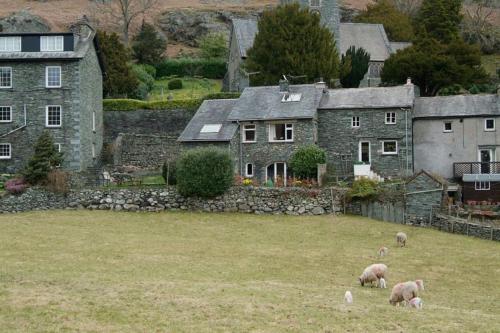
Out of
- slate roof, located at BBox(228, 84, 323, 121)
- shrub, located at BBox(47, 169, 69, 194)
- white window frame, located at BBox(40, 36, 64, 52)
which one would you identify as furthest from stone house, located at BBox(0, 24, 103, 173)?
slate roof, located at BBox(228, 84, 323, 121)

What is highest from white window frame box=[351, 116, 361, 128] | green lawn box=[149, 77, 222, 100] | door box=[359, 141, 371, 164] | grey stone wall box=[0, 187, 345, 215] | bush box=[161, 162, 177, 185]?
green lawn box=[149, 77, 222, 100]

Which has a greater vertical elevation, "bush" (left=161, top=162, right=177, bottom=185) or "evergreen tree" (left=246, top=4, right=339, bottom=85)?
"evergreen tree" (left=246, top=4, right=339, bottom=85)

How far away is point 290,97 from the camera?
168 feet

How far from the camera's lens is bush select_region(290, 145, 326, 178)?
4709 cm

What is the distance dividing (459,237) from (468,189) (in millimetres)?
8903

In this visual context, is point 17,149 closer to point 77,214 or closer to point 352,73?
point 77,214

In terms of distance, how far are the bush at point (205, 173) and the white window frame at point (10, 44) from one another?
601 inches

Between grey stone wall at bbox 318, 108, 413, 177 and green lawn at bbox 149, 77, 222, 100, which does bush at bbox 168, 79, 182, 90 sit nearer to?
green lawn at bbox 149, 77, 222, 100

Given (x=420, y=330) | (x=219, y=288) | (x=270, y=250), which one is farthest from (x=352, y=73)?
(x=420, y=330)

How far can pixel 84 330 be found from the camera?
17.4m

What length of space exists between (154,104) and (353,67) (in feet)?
61.5

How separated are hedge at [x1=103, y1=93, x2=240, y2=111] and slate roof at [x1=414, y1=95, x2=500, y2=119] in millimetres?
14975

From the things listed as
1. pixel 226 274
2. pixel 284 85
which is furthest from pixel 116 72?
pixel 226 274

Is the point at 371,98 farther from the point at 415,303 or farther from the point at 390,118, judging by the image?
the point at 415,303
